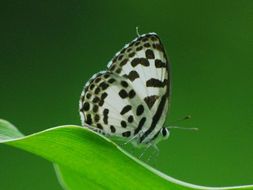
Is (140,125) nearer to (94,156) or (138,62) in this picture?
(138,62)

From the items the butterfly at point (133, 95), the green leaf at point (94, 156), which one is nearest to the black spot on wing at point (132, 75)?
the butterfly at point (133, 95)

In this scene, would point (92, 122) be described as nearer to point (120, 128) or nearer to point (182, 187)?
point (120, 128)

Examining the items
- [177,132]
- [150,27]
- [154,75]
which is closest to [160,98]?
[154,75]

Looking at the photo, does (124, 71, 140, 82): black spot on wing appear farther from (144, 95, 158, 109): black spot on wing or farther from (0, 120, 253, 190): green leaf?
(0, 120, 253, 190): green leaf

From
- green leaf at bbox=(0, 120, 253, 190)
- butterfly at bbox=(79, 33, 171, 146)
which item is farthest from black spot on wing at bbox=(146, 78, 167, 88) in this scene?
green leaf at bbox=(0, 120, 253, 190)

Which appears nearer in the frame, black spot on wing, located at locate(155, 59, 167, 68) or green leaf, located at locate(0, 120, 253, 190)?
green leaf, located at locate(0, 120, 253, 190)

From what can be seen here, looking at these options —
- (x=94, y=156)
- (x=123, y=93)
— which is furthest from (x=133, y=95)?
(x=94, y=156)
